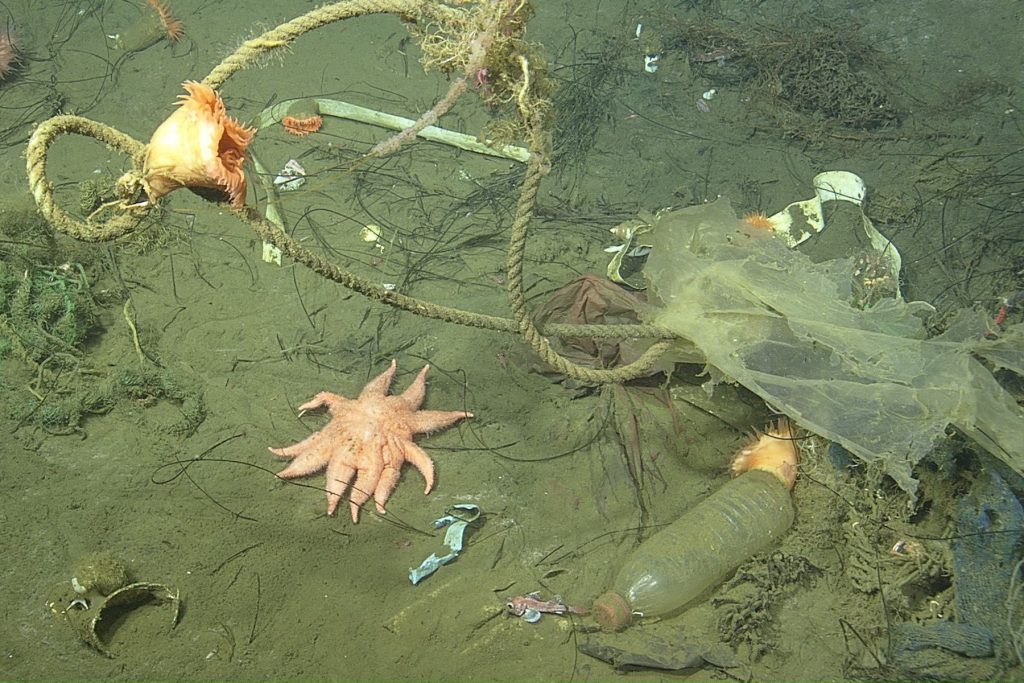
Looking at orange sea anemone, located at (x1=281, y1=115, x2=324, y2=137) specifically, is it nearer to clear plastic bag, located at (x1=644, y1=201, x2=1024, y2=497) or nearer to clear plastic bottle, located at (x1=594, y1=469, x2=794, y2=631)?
clear plastic bag, located at (x1=644, y1=201, x2=1024, y2=497)

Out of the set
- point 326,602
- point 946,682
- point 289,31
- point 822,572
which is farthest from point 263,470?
point 946,682

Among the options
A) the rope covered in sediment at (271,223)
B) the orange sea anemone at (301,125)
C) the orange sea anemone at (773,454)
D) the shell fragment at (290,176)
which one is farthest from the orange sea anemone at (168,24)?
the orange sea anemone at (773,454)

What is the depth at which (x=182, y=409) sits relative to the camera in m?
4.43

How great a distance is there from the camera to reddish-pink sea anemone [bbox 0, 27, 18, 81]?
7.02 meters

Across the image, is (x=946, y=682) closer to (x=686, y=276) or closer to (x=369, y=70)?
(x=686, y=276)

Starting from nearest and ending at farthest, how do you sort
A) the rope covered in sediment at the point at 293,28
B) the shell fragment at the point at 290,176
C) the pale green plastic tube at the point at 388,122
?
the rope covered in sediment at the point at 293,28
the shell fragment at the point at 290,176
the pale green plastic tube at the point at 388,122

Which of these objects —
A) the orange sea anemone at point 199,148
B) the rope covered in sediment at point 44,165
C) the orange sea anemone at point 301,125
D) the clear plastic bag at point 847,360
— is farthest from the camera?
the orange sea anemone at point 301,125

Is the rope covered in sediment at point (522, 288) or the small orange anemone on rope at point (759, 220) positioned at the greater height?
the rope covered in sediment at point (522, 288)

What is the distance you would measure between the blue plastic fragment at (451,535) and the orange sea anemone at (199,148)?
2.21 meters

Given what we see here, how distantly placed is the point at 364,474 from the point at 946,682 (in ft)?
9.78

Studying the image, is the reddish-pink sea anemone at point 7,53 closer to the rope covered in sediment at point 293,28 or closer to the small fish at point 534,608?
the rope covered in sediment at point 293,28

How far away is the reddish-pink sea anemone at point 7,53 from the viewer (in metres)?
7.02

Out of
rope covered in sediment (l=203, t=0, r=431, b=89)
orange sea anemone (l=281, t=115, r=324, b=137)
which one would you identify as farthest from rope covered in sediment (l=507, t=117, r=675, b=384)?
orange sea anemone (l=281, t=115, r=324, b=137)

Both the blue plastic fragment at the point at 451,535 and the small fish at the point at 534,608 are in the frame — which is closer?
the small fish at the point at 534,608
